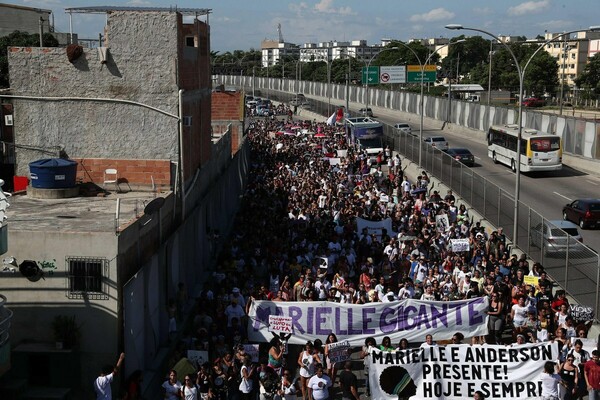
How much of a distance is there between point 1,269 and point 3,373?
231 centimetres

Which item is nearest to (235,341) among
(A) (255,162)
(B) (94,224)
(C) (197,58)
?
(B) (94,224)

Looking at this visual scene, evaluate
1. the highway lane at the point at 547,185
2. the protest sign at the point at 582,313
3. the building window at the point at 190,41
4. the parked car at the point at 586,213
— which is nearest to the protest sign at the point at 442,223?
the highway lane at the point at 547,185

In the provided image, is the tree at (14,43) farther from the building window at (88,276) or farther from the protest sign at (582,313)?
the protest sign at (582,313)

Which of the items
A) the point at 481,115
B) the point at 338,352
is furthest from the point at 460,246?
the point at 481,115

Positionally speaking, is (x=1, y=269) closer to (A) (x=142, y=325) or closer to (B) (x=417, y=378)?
(A) (x=142, y=325)

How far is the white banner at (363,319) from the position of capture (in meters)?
17.6

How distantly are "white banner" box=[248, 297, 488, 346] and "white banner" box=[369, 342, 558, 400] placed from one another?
2435 millimetres

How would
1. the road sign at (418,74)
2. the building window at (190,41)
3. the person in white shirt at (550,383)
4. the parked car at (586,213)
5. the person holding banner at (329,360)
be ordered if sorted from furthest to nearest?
the road sign at (418,74) → the parked car at (586,213) → the building window at (190,41) → the person holding banner at (329,360) → the person in white shirt at (550,383)

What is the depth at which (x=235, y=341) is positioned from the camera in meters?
17.1

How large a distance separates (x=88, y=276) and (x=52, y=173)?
22.9 feet

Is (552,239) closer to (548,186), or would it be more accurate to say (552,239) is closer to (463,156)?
(548,186)

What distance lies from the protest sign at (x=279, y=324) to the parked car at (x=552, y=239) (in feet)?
26.1

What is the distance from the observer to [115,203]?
2138 cm

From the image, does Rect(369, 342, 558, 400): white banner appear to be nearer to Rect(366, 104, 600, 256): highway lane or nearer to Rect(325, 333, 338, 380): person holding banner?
Rect(325, 333, 338, 380): person holding banner
